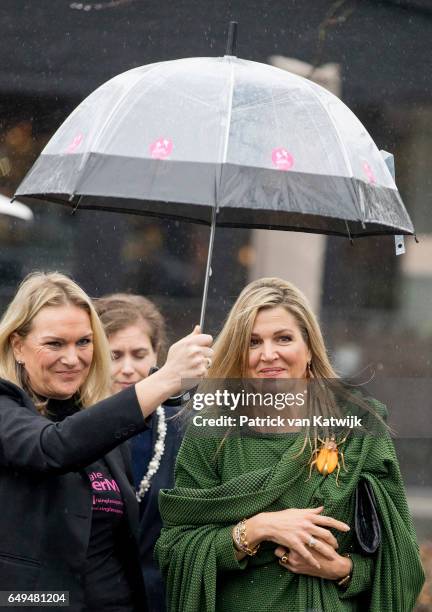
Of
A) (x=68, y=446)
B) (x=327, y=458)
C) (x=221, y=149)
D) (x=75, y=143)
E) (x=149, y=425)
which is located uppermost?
(x=75, y=143)

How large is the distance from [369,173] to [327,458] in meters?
0.92

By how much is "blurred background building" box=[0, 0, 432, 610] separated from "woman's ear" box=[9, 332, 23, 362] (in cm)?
301

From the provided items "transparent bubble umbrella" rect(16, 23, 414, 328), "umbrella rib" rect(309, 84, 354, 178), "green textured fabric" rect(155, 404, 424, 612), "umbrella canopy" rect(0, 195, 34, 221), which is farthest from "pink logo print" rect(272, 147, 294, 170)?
"umbrella canopy" rect(0, 195, 34, 221)

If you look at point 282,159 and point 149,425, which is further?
point 149,425

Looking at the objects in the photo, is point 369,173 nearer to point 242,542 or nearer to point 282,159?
point 282,159

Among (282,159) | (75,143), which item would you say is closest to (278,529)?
(282,159)

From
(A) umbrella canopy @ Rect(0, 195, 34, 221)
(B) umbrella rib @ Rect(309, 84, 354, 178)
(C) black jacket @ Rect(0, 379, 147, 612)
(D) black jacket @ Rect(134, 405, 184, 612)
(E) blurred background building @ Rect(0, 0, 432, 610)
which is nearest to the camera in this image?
(C) black jacket @ Rect(0, 379, 147, 612)

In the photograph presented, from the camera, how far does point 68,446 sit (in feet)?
11.3

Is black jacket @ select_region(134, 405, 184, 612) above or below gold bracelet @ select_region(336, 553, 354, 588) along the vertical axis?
above

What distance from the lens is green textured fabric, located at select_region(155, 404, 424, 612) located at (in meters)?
3.82

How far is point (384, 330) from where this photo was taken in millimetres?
7566

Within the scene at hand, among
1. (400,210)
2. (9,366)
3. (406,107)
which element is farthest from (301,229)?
(406,107)

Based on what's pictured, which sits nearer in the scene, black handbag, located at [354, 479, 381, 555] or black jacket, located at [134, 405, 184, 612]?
black handbag, located at [354, 479, 381, 555]

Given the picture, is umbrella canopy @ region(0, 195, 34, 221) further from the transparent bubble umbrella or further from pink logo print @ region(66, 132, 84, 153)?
pink logo print @ region(66, 132, 84, 153)
